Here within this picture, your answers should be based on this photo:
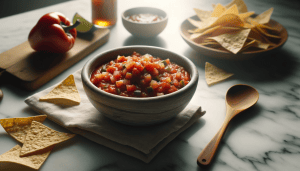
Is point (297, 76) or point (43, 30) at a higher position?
point (43, 30)

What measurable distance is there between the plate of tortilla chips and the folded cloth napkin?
716 mm

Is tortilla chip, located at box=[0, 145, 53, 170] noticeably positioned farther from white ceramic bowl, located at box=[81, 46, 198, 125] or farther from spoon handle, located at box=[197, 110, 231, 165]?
spoon handle, located at box=[197, 110, 231, 165]

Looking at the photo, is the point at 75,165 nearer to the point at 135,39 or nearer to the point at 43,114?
the point at 43,114

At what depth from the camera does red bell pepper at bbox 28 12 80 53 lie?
1.98 m

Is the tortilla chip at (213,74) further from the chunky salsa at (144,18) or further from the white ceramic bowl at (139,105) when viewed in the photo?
the chunky salsa at (144,18)

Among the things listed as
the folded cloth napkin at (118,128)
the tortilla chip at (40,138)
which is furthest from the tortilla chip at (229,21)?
the tortilla chip at (40,138)

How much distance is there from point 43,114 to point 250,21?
1.92 m

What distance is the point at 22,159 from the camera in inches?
45.6

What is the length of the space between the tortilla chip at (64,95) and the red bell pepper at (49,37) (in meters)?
0.50

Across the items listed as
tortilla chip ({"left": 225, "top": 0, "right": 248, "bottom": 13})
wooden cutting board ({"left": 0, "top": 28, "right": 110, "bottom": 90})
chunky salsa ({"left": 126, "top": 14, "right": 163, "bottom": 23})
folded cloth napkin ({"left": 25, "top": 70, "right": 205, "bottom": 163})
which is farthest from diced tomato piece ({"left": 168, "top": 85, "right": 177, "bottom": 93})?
tortilla chip ({"left": 225, "top": 0, "right": 248, "bottom": 13})

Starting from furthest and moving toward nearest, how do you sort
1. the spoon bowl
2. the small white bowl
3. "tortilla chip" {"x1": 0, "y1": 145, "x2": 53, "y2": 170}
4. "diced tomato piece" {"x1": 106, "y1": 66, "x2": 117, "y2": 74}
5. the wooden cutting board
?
1. the small white bowl
2. the wooden cutting board
3. the spoon bowl
4. "diced tomato piece" {"x1": 106, "y1": 66, "x2": 117, "y2": 74}
5. "tortilla chip" {"x1": 0, "y1": 145, "x2": 53, "y2": 170}

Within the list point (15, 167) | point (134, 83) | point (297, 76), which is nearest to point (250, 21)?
point (297, 76)

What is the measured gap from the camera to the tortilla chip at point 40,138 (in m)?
1.19

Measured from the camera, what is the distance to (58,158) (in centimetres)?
122
